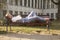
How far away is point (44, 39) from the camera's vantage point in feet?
36.3

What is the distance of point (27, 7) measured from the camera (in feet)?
143

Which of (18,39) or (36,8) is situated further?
(36,8)

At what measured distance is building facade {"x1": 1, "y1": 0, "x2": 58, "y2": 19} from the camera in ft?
119

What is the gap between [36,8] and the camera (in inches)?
1938

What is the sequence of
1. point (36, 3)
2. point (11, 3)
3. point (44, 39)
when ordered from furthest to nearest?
point (36, 3), point (11, 3), point (44, 39)

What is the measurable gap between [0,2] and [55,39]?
8.06 metres

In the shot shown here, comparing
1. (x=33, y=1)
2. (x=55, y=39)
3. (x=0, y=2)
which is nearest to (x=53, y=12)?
(x=33, y=1)

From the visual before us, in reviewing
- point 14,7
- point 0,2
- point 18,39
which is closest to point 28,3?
point 14,7

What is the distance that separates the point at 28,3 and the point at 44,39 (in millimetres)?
33558

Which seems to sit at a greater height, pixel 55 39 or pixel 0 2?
pixel 0 2

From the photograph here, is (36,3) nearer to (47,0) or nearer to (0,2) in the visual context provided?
(47,0)

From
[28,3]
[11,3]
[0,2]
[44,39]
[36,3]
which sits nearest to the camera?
[44,39]

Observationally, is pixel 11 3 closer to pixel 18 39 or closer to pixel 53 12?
pixel 53 12

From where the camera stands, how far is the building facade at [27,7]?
119ft
